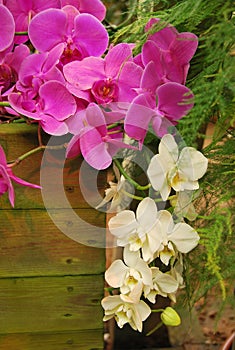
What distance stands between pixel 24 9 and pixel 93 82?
0.52 ft

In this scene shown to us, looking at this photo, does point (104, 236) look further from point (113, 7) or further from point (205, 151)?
point (113, 7)

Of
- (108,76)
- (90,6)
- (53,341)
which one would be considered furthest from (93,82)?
(53,341)

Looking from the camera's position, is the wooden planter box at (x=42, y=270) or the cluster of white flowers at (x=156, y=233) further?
the wooden planter box at (x=42, y=270)

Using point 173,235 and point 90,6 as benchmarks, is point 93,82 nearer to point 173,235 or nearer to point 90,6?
point 90,6

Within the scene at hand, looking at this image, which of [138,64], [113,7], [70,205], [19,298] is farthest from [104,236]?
[113,7]

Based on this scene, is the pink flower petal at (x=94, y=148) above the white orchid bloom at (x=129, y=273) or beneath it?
above

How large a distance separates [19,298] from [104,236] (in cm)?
18

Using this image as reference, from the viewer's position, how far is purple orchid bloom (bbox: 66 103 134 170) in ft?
2.23

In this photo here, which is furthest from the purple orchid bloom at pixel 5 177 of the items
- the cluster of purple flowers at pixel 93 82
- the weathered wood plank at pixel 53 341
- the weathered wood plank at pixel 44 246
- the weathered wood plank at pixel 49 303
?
the weathered wood plank at pixel 53 341

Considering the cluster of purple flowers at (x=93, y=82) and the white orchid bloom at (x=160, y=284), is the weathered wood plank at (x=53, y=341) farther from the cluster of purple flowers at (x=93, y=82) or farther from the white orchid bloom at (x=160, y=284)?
the cluster of purple flowers at (x=93, y=82)

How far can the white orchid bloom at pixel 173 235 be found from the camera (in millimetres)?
715

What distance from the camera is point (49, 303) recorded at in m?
0.89

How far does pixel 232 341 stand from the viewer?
1206 mm

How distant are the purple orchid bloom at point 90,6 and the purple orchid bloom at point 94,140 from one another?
0.16 m
